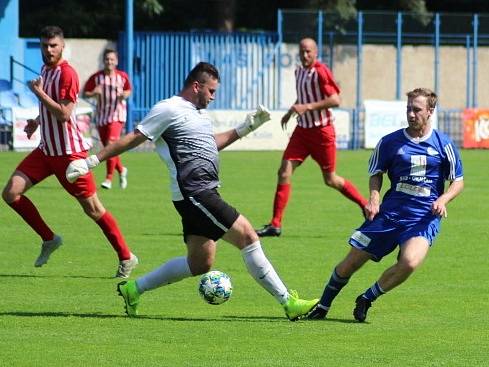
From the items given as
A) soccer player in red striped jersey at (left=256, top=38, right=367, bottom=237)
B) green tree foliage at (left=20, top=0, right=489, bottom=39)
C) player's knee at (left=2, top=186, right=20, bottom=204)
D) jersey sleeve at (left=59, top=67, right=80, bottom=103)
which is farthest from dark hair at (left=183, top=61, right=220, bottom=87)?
green tree foliage at (left=20, top=0, right=489, bottom=39)

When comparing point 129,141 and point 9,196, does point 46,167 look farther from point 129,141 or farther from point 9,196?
point 129,141

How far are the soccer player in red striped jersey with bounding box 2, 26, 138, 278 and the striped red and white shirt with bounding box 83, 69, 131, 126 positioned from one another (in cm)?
960

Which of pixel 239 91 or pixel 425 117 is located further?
pixel 239 91

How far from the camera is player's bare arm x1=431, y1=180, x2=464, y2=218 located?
852 cm

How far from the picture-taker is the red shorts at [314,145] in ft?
47.6

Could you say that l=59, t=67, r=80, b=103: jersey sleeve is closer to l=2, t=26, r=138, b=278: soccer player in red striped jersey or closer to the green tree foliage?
l=2, t=26, r=138, b=278: soccer player in red striped jersey

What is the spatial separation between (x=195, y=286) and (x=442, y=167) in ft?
8.51

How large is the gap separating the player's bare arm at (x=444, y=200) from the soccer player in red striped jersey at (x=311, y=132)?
547 cm

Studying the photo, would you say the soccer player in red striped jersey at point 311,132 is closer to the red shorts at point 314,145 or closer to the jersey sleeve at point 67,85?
the red shorts at point 314,145

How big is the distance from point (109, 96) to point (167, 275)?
12.1 metres

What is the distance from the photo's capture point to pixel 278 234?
14.2 meters

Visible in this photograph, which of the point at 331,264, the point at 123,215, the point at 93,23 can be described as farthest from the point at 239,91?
the point at 331,264

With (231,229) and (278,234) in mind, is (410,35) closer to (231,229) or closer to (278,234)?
(278,234)

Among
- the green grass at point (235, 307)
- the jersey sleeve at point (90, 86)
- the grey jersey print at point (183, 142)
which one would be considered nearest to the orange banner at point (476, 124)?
the jersey sleeve at point (90, 86)
